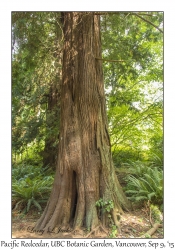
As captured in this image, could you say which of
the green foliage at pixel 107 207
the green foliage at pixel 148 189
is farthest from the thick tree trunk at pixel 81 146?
the green foliage at pixel 148 189

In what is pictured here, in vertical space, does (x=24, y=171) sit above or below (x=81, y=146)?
below

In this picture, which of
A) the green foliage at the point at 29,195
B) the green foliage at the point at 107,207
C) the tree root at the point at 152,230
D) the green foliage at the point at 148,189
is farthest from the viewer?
the green foliage at the point at 29,195

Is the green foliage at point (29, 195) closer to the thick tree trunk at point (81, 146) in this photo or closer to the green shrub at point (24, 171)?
the thick tree trunk at point (81, 146)

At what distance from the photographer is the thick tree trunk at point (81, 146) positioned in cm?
364

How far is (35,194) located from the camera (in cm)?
495

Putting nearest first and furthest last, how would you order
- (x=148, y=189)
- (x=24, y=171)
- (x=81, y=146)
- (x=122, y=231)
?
1. (x=122, y=231)
2. (x=81, y=146)
3. (x=148, y=189)
4. (x=24, y=171)

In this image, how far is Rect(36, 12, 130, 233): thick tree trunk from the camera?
3.64 metres

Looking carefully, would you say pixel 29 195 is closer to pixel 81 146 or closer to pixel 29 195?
pixel 29 195

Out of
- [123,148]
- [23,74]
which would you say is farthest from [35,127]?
[123,148]

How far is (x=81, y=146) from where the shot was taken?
3.74 metres

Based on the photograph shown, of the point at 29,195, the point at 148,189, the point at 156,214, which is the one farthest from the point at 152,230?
the point at 29,195

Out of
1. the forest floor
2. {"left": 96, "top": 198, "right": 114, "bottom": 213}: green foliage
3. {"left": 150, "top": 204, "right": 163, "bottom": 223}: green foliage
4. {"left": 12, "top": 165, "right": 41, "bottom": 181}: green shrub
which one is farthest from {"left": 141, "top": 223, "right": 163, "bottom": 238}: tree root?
{"left": 12, "top": 165, "right": 41, "bottom": 181}: green shrub

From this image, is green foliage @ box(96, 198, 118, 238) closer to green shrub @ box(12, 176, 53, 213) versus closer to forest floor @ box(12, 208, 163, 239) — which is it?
forest floor @ box(12, 208, 163, 239)

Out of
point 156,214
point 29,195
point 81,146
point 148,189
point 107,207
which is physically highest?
point 81,146
